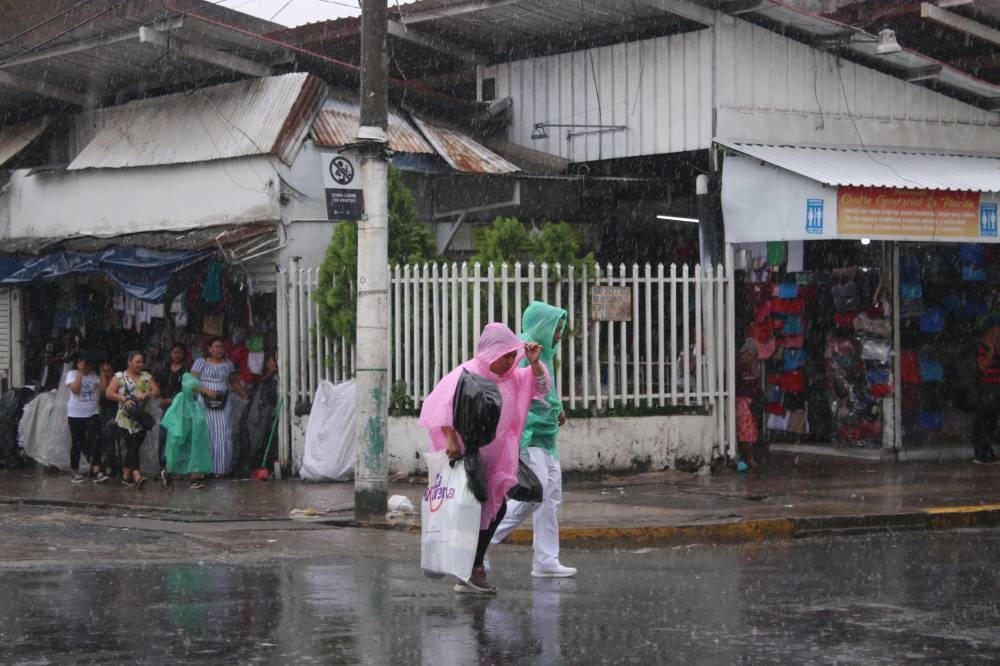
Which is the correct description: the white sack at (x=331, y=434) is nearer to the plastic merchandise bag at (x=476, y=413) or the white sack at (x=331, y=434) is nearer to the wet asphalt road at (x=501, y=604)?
the wet asphalt road at (x=501, y=604)

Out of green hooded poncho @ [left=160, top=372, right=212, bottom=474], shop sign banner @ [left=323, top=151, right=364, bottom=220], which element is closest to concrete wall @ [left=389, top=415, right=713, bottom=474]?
green hooded poncho @ [left=160, top=372, right=212, bottom=474]

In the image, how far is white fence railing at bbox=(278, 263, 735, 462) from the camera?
15391 millimetres

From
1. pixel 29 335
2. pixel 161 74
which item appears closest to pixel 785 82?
pixel 161 74

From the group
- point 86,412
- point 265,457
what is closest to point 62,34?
point 86,412

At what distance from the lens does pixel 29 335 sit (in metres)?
20.9

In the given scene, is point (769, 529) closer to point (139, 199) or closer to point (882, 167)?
point (882, 167)

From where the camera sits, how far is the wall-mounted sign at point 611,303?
50.9 ft

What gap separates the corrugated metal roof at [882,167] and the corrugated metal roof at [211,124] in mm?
4886

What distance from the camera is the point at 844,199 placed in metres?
14.9

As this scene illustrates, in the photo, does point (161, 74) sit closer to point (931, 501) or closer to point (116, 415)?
point (116, 415)

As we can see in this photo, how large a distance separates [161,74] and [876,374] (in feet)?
31.3

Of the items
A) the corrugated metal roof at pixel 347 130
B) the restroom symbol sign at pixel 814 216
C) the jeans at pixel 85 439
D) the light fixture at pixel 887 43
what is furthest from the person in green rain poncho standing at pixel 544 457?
the jeans at pixel 85 439

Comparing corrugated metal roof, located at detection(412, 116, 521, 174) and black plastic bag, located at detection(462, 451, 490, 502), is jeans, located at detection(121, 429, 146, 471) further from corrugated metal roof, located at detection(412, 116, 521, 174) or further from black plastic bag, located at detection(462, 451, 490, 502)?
black plastic bag, located at detection(462, 451, 490, 502)

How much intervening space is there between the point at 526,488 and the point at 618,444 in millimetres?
6586
